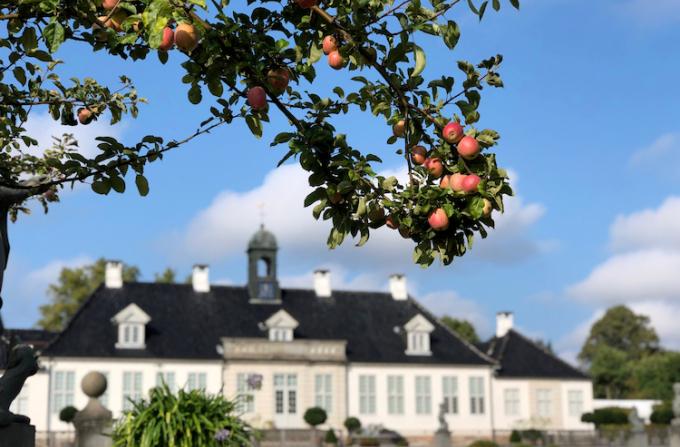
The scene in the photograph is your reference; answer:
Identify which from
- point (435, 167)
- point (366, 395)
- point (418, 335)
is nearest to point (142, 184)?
point (435, 167)

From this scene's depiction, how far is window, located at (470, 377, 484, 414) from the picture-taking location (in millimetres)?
46625

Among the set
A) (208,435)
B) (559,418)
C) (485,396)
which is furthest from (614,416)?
(208,435)

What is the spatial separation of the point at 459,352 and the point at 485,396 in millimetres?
2524

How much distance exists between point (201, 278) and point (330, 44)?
4269 centimetres

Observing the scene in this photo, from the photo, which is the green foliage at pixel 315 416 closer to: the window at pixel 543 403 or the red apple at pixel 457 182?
the window at pixel 543 403

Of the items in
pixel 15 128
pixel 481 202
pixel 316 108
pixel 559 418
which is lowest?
pixel 559 418

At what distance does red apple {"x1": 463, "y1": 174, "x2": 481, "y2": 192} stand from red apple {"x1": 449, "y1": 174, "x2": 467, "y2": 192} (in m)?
0.02

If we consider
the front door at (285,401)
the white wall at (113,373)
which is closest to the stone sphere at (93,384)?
the white wall at (113,373)

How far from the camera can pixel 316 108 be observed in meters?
4.39

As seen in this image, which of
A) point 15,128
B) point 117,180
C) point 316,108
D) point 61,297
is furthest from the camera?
point 61,297

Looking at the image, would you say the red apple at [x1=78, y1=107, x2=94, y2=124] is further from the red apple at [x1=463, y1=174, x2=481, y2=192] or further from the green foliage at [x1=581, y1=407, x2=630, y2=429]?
the green foliage at [x1=581, y1=407, x2=630, y2=429]

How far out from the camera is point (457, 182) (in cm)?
394

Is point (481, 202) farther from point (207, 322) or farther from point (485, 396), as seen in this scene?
point (485, 396)

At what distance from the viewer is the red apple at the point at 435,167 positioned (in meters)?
4.09
